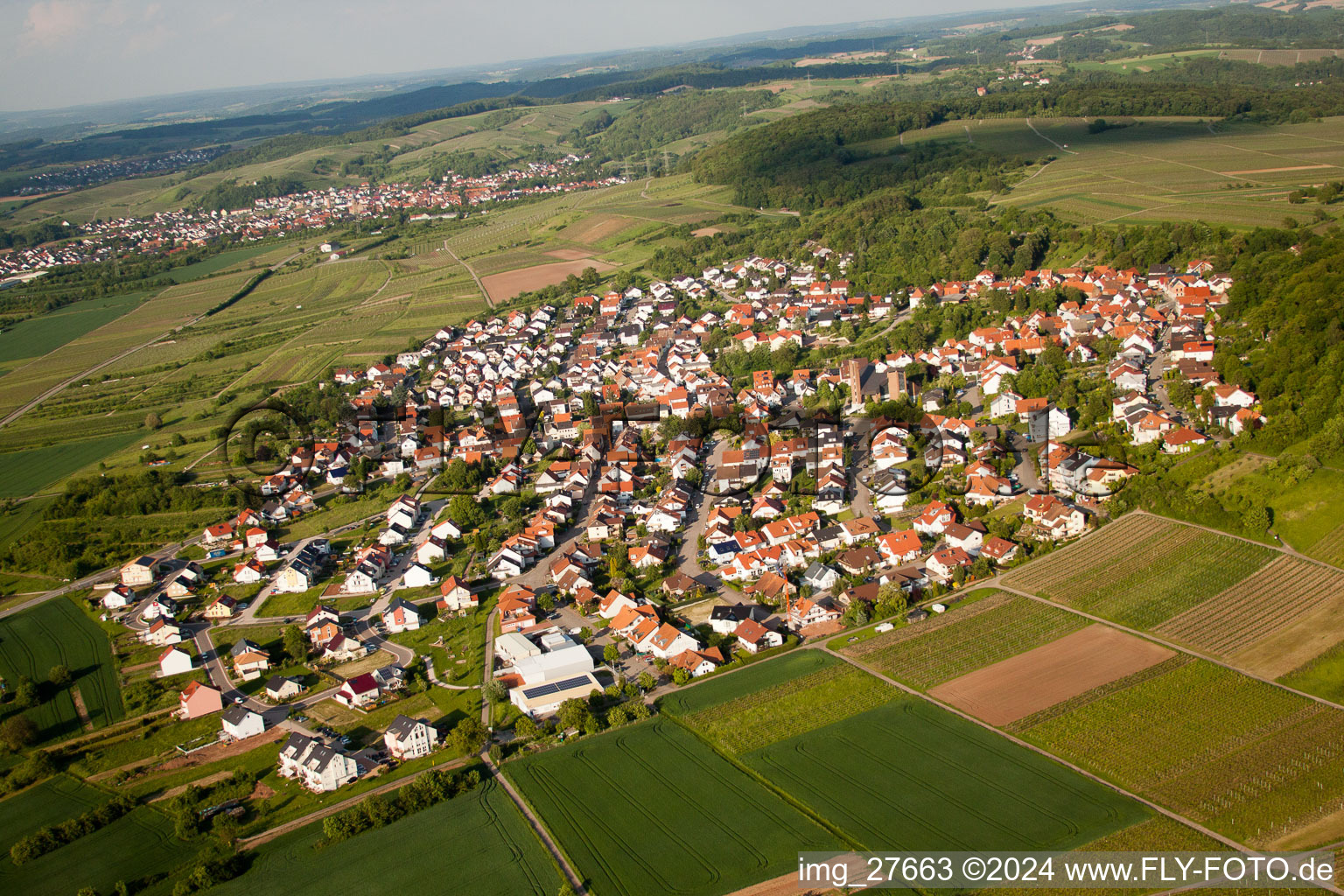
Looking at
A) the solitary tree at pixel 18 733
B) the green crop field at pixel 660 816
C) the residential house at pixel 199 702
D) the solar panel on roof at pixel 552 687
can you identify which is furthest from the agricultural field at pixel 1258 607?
the solitary tree at pixel 18 733

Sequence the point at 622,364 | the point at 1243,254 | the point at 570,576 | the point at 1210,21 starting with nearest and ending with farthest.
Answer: the point at 570,576
the point at 1243,254
the point at 622,364
the point at 1210,21

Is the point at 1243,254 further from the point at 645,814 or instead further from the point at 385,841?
the point at 385,841

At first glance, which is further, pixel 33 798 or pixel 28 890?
pixel 33 798

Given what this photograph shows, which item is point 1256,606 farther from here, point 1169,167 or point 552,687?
point 1169,167

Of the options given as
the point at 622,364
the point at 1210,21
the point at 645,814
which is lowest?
the point at 645,814

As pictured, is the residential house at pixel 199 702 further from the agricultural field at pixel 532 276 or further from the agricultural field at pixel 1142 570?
the agricultural field at pixel 532 276

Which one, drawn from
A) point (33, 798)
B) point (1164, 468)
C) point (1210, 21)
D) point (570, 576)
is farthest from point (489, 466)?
point (1210, 21)
